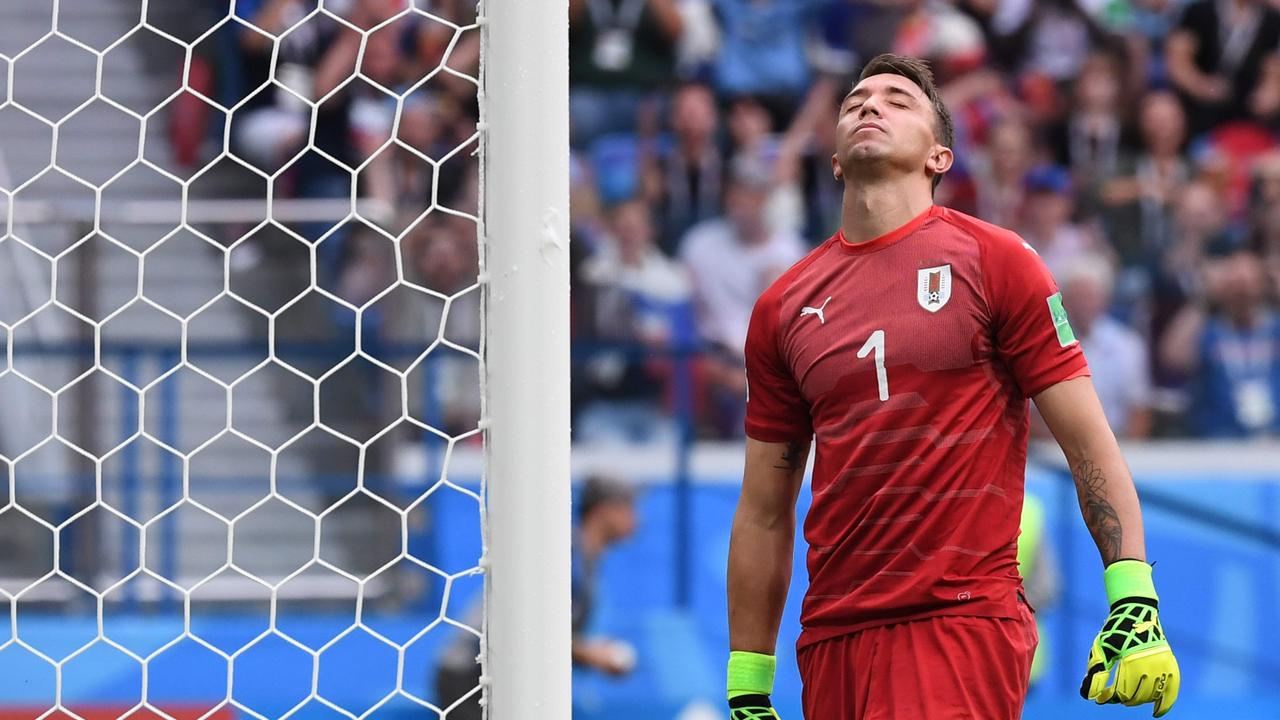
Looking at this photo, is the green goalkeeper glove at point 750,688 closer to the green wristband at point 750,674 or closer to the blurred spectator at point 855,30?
the green wristband at point 750,674

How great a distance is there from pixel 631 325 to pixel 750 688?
153 inches

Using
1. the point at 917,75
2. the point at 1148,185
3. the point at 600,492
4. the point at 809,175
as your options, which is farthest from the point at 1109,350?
the point at 917,75

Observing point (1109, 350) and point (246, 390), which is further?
point (1109, 350)

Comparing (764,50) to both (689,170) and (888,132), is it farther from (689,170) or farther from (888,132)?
(888,132)

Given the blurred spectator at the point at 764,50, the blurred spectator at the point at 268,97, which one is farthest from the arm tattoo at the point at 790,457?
the blurred spectator at the point at 764,50

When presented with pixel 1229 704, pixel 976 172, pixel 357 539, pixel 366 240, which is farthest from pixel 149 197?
pixel 1229 704

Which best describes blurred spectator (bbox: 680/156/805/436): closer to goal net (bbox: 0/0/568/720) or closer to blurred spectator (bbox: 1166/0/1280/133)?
goal net (bbox: 0/0/568/720)

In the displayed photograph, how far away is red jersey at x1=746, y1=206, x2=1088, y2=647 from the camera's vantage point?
2.56m

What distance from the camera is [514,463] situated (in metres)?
2.46

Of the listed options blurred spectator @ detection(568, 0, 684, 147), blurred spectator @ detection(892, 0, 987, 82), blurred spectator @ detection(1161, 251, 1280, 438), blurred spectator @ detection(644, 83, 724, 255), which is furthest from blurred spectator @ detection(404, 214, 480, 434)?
blurred spectator @ detection(1161, 251, 1280, 438)

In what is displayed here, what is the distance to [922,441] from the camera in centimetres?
258

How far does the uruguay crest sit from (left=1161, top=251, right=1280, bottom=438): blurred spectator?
4.36m

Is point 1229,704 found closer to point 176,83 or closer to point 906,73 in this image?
point 906,73

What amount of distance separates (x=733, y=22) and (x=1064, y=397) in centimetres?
533
